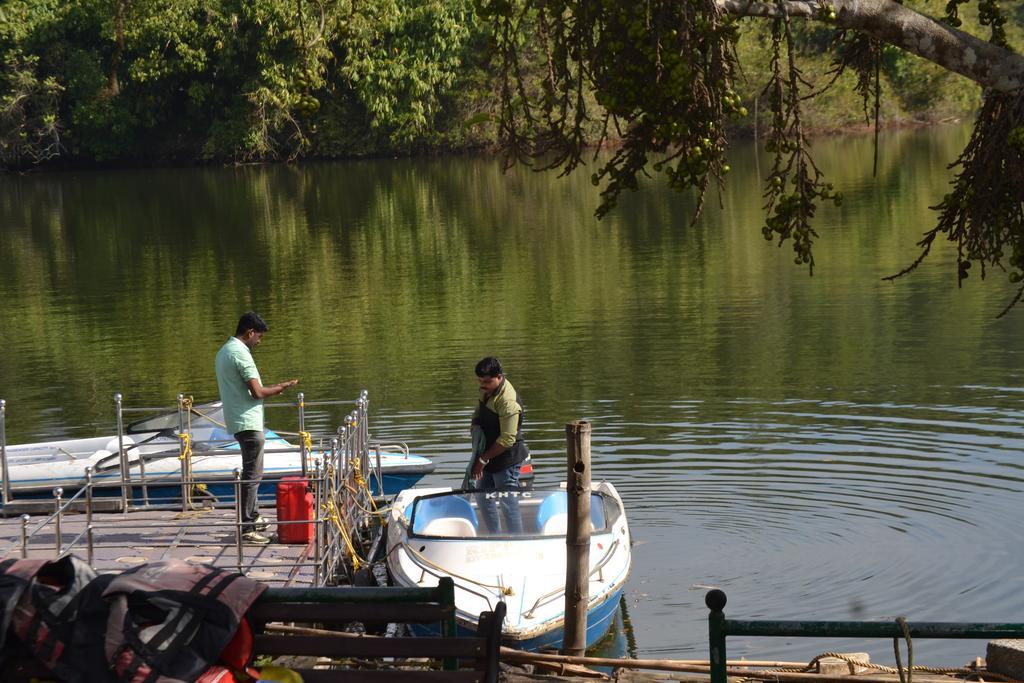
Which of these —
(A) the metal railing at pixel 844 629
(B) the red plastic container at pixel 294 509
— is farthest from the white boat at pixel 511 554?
(A) the metal railing at pixel 844 629

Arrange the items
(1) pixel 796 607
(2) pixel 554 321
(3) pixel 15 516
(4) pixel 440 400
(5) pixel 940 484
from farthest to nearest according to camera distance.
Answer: (2) pixel 554 321 → (4) pixel 440 400 → (5) pixel 940 484 → (3) pixel 15 516 → (1) pixel 796 607

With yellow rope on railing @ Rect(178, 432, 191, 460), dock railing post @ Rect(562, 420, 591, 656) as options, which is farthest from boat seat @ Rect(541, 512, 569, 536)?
yellow rope on railing @ Rect(178, 432, 191, 460)

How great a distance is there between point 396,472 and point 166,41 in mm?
54405

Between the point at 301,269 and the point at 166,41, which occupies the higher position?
the point at 166,41

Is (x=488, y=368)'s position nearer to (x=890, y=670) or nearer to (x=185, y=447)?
(x=185, y=447)

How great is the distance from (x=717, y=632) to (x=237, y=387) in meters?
6.92

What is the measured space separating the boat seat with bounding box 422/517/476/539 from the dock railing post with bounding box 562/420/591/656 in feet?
5.70

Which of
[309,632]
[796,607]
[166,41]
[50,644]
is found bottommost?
[796,607]

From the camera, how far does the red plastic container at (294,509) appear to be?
37.2 ft

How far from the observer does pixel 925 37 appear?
6.89 m

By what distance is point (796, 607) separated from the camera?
12.0 m

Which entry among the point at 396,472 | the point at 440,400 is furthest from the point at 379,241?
the point at 396,472

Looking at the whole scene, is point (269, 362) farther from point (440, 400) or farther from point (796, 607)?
point (796, 607)

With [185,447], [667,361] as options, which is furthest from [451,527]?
[667,361]
